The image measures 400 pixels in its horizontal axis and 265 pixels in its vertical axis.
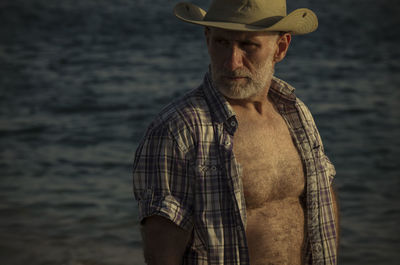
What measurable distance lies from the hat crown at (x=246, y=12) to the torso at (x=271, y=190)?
1.40 feet

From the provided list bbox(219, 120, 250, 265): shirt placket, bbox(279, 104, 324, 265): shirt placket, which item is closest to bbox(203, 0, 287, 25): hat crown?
bbox(219, 120, 250, 265): shirt placket

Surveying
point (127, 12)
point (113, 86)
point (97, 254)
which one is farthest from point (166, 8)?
point (97, 254)

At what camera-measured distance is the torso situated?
2984mm

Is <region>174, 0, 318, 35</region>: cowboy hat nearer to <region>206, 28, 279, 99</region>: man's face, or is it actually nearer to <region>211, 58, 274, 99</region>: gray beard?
<region>206, 28, 279, 99</region>: man's face

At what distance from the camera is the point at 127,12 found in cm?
3041

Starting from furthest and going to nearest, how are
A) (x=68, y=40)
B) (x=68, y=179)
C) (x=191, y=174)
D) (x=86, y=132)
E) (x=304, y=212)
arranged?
1. (x=68, y=40)
2. (x=86, y=132)
3. (x=68, y=179)
4. (x=304, y=212)
5. (x=191, y=174)

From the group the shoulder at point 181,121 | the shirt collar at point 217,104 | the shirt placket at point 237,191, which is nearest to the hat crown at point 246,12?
the shirt collar at point 217,104

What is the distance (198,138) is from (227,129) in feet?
0.62

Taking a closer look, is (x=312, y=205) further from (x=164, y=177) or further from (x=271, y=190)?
(x=164, y=177)

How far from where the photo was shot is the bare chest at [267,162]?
2971 millimetres

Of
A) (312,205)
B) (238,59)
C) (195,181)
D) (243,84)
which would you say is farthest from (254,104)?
(195,181)

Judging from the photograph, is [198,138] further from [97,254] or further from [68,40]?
[68,40]

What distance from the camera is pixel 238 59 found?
2.89 metres

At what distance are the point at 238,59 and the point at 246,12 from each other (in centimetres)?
21
